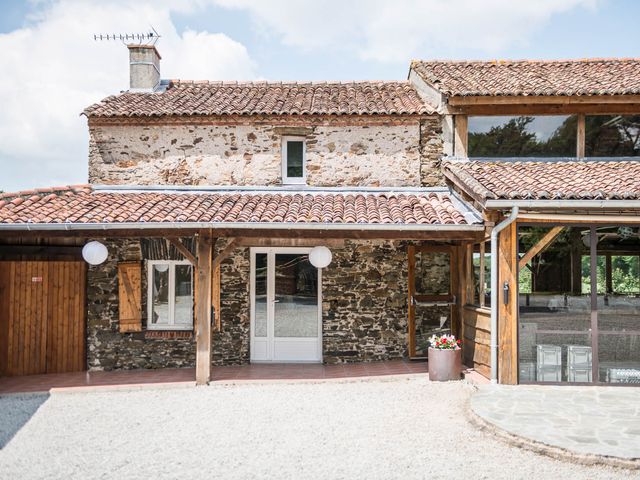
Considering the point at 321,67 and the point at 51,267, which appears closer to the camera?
the point at 51,267

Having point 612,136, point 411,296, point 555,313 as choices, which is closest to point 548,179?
point 612,136

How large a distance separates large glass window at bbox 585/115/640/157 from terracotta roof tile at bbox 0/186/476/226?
10.8 ft

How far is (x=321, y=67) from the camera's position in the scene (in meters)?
15.4

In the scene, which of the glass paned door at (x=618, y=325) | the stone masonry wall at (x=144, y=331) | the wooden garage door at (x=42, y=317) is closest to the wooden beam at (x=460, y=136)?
the glass paned door at (x=618, y=325)

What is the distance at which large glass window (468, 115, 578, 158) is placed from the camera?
37.9 feet

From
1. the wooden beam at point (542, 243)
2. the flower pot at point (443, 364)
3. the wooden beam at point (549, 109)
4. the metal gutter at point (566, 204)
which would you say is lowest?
the flower pot at point (443, 364)

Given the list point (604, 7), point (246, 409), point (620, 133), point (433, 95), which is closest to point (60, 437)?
point (246, 409)

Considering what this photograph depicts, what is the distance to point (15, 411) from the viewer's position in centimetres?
791

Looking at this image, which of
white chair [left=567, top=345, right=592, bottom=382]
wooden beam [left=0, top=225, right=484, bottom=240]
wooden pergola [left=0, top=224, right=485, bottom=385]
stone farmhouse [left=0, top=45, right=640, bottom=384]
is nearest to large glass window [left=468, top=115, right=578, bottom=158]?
stone farmhouse [left=0, top=45, right=640, bottom=384]

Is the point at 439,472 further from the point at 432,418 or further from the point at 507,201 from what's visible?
the point at 507,201

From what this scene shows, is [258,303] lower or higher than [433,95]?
lower

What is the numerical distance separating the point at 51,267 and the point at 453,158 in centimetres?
838

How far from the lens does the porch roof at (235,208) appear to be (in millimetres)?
8945

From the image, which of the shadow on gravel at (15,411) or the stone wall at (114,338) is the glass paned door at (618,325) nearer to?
the stone wall at (114,338)
